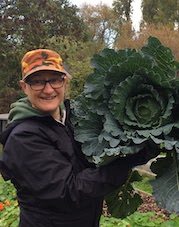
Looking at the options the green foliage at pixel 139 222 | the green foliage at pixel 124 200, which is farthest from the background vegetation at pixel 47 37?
the green foliage at pixel 124 200

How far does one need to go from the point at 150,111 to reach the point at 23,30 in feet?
43.6

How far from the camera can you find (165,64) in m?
1.48

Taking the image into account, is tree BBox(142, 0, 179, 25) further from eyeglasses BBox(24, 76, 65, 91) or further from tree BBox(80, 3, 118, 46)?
eyeglasses BBox(24, 76, 65, 91)

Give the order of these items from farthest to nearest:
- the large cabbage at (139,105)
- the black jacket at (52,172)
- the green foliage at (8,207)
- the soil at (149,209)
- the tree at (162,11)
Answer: the tree at (162,11) < the soil at (149,209) < the green foliage at (8,207) < the black jacket at (52,172) < the large cabbage at (139,105)

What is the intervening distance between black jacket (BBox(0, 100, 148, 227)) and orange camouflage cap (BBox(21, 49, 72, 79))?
0.24 m

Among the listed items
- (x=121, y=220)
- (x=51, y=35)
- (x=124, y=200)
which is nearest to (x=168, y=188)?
(x=124, y=200)

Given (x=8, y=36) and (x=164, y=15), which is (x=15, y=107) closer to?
(x=8, y=36)

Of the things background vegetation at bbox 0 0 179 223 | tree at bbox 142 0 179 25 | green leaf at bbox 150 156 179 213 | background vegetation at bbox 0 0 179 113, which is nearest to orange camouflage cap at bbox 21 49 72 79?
green leaf at bbox 150 156 179 213

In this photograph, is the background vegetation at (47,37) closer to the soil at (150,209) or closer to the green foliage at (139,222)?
the soil at (150,209)

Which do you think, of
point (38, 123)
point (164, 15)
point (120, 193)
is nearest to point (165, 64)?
point (38, 123)

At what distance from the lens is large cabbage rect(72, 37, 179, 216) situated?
137 cm

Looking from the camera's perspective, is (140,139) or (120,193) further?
(120,193)

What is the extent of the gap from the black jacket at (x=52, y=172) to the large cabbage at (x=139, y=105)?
0.33 feet

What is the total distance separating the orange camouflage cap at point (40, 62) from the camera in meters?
1.63
